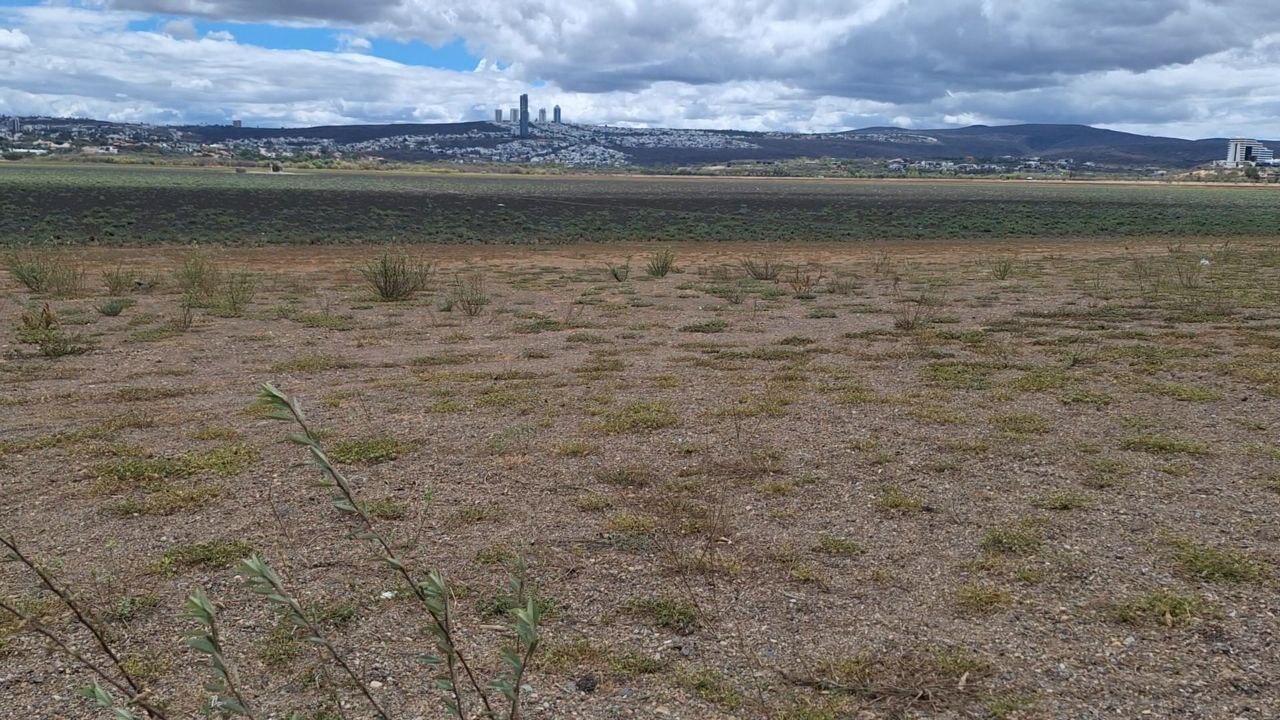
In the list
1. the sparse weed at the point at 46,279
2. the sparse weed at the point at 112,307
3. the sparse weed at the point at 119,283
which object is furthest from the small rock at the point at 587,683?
the sparse weed at the point at 46,279

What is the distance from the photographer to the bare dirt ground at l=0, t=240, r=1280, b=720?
3816mm

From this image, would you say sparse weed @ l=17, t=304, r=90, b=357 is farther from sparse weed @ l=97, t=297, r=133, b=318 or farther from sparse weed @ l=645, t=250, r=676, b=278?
sparse weed @ l=645, t=250, r=676, b=278

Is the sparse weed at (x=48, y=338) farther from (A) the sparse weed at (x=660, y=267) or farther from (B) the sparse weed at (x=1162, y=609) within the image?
(A) the sparse weed at (x=660, y=267)

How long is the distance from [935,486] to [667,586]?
2.43 metres

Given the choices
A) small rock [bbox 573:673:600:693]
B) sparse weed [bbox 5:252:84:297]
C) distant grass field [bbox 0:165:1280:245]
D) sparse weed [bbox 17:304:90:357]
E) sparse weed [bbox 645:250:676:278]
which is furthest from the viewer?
distant grass field [bbox 0:165:1280:245]

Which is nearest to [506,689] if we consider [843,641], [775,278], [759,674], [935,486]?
[759,674]

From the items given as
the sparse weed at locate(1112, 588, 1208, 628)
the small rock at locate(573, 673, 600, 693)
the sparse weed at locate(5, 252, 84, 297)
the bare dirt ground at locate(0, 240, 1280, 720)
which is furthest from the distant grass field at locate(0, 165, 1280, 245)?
the sparse weed at locate(1112, 588, 1208, 628)

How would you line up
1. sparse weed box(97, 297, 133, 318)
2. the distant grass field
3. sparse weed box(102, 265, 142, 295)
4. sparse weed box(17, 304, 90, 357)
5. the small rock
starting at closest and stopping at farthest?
1. the small rock
2. sparse weed box(17, 304, 90, 357)
3. sparse weed box(97, 297, 133, 318)
4. sparse weed box(102, 265, 142, 295)
5. the distant grass field

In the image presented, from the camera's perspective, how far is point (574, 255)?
26.4 metres

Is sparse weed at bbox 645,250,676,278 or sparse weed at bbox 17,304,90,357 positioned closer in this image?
sparse weed at bbox 17,304,90,357

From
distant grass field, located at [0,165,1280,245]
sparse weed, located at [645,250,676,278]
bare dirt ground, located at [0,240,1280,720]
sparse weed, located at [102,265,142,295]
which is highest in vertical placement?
distant grass field, located at [0,165,1280,245]

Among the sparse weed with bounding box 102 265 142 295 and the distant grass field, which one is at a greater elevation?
the distant grass field

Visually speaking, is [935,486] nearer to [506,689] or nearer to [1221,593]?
[1221,593]

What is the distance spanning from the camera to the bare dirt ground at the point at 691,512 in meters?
3.82
